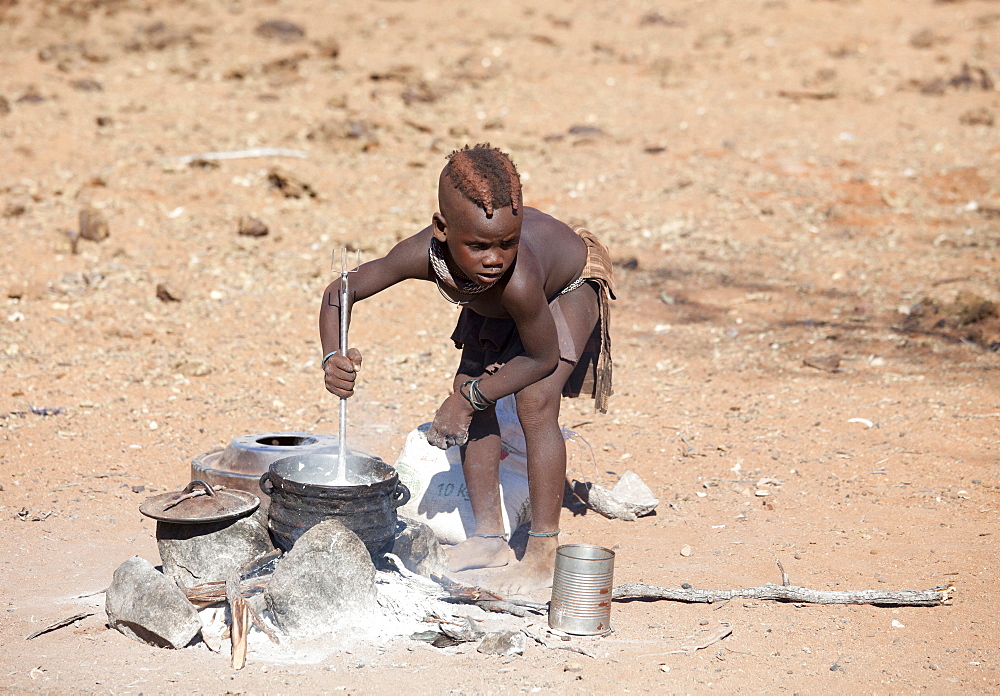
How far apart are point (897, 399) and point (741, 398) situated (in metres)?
0.81

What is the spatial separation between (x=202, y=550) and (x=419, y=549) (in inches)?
28.5

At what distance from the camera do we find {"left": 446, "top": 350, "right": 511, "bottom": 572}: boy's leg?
371 centimetres

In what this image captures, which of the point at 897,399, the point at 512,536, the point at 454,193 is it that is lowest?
the point at 512,536

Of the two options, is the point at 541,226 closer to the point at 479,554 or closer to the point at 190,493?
the point at 479,554

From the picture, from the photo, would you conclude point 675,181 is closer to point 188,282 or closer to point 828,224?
point 828,224

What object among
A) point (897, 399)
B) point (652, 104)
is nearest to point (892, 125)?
point (652, 104)

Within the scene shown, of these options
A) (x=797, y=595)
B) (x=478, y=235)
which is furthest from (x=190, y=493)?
(x=797, y=595)

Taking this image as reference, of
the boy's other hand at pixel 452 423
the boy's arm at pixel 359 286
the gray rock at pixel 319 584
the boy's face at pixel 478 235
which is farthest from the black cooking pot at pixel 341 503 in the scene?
the boy's face at pixel 478 235

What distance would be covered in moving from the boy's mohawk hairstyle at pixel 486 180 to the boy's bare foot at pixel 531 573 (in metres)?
1.20

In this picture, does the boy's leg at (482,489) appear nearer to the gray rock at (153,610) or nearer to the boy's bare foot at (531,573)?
the boy's bare foot at (531,573)

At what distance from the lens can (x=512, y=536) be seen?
13.4ft

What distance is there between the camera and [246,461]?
12.5ft

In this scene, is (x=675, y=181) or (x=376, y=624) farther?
(x=675, y=181)

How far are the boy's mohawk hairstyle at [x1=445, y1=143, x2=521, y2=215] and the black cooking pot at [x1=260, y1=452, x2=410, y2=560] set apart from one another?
94 cm
